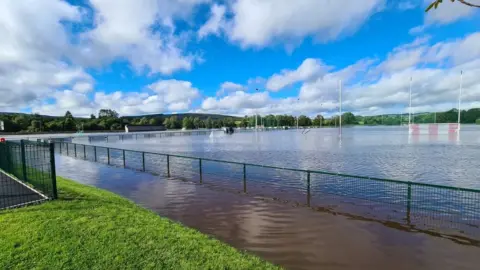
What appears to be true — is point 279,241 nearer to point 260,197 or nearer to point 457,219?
point 260,197

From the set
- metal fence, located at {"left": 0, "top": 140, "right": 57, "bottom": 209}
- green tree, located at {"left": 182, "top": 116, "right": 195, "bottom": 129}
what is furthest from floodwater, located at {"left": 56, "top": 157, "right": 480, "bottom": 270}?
green tree, located at {"left": 182, "top": 116, "right": 195, "bottom": 129}

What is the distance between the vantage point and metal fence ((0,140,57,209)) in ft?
24.5

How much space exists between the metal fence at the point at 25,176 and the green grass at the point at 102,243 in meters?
1.06

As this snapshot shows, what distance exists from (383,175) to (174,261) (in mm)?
11811

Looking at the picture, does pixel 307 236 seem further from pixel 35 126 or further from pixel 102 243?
pixel 35 126

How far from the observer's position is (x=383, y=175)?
13133 millimetres

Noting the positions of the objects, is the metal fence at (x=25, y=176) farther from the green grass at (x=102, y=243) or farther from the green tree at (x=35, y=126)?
the green tree at (x=35, y=126)

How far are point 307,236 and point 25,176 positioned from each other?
988 centimetres

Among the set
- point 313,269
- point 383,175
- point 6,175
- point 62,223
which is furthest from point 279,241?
point 6,175

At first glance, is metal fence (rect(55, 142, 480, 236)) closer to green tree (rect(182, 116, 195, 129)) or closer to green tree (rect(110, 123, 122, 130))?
green tree (rect(110, 123, 122, 130))

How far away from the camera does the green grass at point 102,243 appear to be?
170 inches

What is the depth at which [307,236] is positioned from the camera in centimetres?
615

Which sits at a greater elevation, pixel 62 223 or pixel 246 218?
pixel 62 223

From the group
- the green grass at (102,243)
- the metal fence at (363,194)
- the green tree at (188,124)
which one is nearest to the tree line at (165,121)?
the green tree at (188,124)
